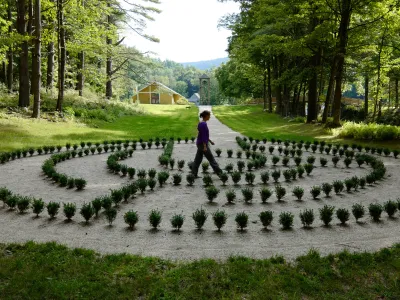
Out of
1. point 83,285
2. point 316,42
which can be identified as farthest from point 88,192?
point 316,42

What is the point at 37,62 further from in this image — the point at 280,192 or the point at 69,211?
the point at 280,192

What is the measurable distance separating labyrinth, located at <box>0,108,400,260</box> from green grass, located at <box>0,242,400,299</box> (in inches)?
18.4

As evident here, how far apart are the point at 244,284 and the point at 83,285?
216cm

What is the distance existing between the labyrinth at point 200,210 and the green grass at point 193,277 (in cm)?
47

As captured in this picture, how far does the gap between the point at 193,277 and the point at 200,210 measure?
3.06 m

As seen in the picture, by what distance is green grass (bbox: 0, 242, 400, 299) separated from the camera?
4430mm

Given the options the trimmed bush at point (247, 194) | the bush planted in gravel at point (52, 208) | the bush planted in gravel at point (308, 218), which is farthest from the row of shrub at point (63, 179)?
the bush planted in gravel at point (308, 218)

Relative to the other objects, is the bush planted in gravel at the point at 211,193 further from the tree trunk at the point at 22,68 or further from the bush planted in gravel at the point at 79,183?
the tree trunk at the point at 22,68

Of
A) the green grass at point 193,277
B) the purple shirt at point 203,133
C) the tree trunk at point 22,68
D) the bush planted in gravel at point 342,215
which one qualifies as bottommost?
the green grass at point 193,277

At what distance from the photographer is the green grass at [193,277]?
4.43 metres

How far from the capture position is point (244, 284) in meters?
4.63

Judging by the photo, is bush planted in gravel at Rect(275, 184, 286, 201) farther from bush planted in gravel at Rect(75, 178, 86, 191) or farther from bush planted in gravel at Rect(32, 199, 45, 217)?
bush planted in gravel at Rect(32, 199, 45, 217)

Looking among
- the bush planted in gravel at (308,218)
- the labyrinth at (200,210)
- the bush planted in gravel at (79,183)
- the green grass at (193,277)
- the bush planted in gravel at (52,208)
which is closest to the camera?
the green grass at (193,277)

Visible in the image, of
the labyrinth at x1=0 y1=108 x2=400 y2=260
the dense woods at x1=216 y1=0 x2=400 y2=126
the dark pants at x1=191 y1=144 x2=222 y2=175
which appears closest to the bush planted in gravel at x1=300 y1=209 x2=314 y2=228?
the labyrinth at x1=0 y1=108 x2=400 y2=260
